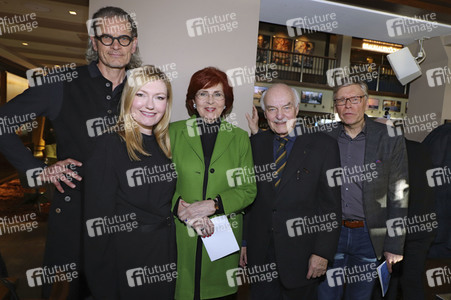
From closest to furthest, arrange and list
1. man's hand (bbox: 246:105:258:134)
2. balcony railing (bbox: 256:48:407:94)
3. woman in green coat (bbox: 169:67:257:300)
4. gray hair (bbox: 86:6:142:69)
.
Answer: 1. gray hair (bbox: 86:6:142:69)
2. woman in green coat (bbox: 169:67:257:300)
3. man's hand (bbox: 246:105:258:134)
4. balcony railing (bbox: 256:48:407:94)

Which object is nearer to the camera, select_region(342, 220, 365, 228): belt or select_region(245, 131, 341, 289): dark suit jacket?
select_region(245, 131, 341, 289): dark suit jacket

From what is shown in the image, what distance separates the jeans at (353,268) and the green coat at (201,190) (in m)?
0.77

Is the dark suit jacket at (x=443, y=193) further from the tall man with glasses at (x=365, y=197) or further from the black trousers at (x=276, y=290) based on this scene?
the black trousers at (x=276, y=290)

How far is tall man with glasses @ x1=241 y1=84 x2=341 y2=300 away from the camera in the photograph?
187 centimetres

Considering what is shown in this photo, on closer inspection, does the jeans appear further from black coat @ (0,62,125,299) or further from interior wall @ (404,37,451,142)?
interior wall @ (404,37,451,142)

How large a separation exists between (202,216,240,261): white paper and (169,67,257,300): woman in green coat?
0.05 meters

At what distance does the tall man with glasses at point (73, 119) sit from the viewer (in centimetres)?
151

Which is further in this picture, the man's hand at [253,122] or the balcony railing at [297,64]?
the balcony railing at [297,64]

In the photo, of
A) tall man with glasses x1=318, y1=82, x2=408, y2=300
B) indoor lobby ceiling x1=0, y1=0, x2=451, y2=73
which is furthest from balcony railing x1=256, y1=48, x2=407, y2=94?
tall man with glasses x1=318, y1=82, x2=408, y2=300

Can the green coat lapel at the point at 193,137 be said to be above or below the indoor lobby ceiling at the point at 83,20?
below

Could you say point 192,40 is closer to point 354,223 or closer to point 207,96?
point 207,96

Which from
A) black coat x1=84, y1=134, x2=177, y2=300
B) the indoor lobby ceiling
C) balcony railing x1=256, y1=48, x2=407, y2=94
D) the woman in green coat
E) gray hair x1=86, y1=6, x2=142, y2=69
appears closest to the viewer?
black coat x1=84, y1=134, x2=177, y2=300

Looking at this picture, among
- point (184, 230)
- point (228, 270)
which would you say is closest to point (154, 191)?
point (184, 230)

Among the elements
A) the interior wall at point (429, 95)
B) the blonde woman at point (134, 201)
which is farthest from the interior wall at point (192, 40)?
the interior wall at point (429, 95)
